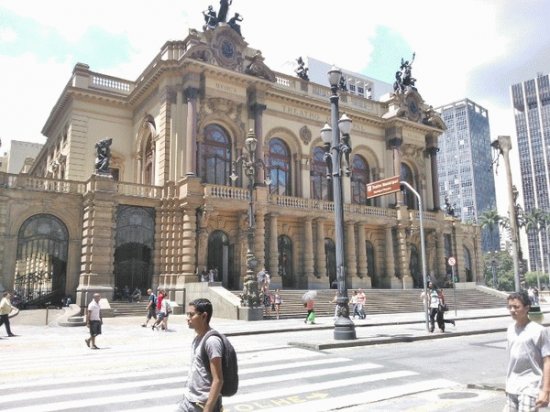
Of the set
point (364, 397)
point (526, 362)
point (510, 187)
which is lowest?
point (364, 397)

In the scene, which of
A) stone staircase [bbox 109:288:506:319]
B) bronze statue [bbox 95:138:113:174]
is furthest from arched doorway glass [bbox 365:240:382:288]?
bronze statue [bbox 95:138:113:174]

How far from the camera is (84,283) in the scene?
2659 cm

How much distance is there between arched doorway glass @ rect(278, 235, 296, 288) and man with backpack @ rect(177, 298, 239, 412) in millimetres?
30089

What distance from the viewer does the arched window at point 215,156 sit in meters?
32.3

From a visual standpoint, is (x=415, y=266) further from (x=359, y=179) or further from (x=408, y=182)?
(x=359, y=179)

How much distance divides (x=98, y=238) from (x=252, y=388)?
20963 millimetres

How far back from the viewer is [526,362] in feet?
14.6

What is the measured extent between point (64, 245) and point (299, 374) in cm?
2223

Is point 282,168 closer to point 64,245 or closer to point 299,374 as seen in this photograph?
point 64,245

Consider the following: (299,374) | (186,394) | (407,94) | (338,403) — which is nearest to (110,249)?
(299,374)

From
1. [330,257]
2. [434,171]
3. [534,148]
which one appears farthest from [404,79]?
[534,148]

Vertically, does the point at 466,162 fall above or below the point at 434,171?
above

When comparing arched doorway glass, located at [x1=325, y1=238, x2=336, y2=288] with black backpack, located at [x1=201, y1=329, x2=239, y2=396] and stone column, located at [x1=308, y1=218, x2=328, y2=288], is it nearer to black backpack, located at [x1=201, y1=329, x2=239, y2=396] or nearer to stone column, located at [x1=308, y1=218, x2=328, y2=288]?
stone column, located at [x1=308, y1=218, x2=328, y2=288]

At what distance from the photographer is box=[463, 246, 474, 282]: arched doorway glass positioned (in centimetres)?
4797
